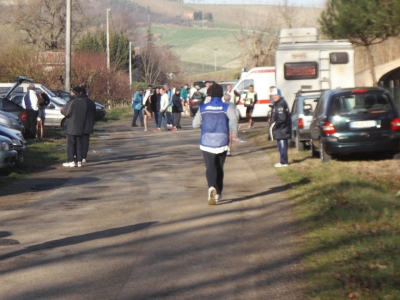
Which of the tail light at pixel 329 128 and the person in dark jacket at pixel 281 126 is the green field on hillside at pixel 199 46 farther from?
the tail light at pixel 329 128

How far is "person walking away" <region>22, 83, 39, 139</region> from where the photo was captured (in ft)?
80.2

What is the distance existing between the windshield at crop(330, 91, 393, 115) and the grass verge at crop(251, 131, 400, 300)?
1.16 meters

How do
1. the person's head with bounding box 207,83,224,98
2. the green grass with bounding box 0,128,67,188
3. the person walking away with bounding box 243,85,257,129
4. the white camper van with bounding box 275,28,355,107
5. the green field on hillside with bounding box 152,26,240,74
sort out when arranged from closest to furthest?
1. the person's head with bounding box 207,83,224,98
2. the green grass with bounding box 0,128,67,188
3. the white camper van with bounding box 275,28,355,107
4. the person walking away with bounding box 243,85,257,129
5. the green field on hillside with bounding box 152,26,240,74

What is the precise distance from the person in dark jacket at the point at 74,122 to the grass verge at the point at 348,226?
4.79m

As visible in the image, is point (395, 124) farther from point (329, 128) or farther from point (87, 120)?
point (87, 120)

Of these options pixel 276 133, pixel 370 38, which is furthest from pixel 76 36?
pixel 276 133

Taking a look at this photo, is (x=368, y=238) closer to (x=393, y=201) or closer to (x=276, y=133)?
(x=393, y=201)

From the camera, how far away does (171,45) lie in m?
130

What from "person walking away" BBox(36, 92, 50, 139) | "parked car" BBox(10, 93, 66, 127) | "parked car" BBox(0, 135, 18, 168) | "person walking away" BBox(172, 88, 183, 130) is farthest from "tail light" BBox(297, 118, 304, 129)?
"parked car" BBox(10, 93, 66, 127)

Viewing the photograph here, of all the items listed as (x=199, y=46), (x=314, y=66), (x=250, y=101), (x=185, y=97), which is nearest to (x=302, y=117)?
(x=314, y=66)

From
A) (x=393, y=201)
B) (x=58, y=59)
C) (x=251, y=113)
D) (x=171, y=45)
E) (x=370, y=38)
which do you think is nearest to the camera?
(x=393, y=201)

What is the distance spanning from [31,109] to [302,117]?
896cm

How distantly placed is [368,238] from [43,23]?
197ft

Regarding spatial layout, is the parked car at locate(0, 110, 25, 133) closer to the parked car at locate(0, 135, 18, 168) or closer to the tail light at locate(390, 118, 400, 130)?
the parked car at locate(0, 135, 18, 168)
